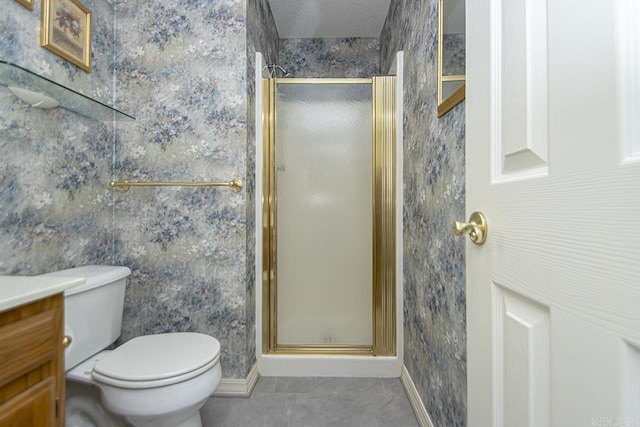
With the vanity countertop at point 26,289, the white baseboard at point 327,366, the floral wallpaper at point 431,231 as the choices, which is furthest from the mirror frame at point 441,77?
the white baseboard at point 327,366

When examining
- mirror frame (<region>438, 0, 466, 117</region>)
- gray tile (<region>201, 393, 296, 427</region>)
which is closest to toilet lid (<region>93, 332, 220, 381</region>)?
gray tile (<region>201, 393, 296, 427</region>)

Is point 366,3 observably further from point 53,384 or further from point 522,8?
point 53,384

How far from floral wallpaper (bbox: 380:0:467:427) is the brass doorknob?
423 millimetres

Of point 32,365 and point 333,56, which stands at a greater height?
point 333,56

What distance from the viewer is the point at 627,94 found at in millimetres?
301

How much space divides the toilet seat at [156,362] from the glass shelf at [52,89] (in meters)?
1.04

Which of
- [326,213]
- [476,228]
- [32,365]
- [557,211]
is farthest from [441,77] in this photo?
[32,365]

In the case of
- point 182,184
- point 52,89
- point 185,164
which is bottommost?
point 182,184

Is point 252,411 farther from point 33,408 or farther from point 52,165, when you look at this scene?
point 52,165

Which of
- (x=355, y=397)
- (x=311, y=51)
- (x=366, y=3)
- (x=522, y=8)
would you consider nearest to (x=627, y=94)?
(x=522, y=8)

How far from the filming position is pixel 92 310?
1.29 meters

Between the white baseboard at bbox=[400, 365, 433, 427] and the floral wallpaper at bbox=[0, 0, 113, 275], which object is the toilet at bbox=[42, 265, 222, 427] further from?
the white baseboard at bbox=[400, 365, 433, 427]

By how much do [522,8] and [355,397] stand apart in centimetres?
178

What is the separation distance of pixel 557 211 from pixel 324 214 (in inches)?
65.9
